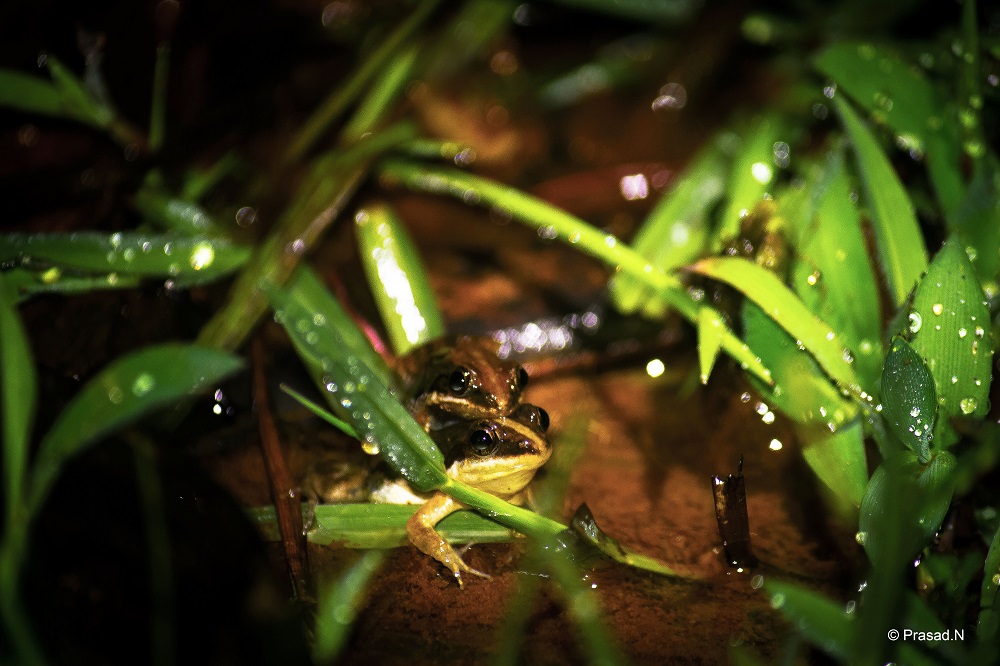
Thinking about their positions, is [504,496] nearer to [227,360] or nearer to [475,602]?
[475,602]

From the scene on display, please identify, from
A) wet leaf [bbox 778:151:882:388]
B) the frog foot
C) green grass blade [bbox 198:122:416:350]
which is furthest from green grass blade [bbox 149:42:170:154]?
wet leaf [bbox 778:151:882:388]

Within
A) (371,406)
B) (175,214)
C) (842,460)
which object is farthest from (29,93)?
(842,460)

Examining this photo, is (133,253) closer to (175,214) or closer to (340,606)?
(175,214)

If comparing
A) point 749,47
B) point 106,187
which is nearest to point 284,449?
point 106,187

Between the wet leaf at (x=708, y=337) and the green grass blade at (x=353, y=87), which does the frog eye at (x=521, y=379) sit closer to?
the wet leaf at (x=708, y=337)

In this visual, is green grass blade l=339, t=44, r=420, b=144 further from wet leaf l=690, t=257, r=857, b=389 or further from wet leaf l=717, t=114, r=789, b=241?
wet leaf l=690, t=257, r=857, b=389

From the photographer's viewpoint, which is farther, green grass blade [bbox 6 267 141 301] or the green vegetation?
green grass blade [bbox 6 267 141 301]

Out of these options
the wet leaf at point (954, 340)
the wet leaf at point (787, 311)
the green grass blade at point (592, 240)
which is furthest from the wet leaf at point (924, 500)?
the green grass blade at point (592, 240)
